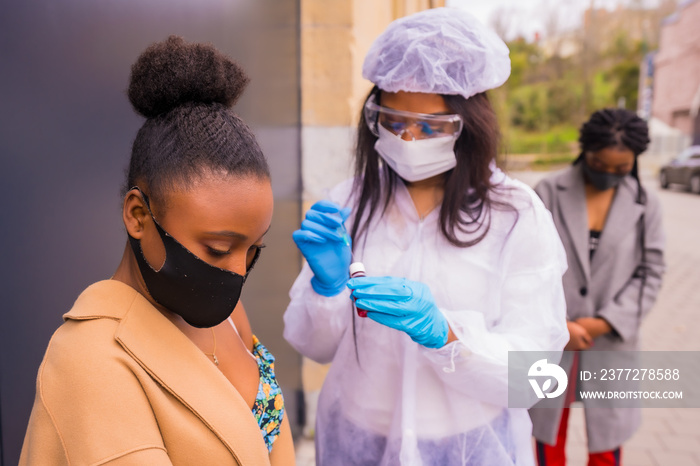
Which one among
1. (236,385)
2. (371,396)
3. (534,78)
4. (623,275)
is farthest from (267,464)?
(534,78)

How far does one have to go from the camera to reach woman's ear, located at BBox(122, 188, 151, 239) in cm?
97

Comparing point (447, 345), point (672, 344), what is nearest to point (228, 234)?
point (447, 345)

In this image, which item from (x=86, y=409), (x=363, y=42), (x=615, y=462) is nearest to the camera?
(x=86, y=409)

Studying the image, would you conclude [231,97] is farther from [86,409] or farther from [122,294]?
[86,409]

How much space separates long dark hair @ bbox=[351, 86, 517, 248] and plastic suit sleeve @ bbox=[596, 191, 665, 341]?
4.44ft

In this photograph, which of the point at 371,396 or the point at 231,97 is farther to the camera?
the point at 371,396

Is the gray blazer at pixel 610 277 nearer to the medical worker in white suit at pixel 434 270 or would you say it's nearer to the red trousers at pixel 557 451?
the red trousers at pixel 557 451

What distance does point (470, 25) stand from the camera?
1648 mm

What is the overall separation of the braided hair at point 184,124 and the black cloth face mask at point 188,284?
0.08 m

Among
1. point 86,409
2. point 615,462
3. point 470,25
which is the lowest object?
point 615,462

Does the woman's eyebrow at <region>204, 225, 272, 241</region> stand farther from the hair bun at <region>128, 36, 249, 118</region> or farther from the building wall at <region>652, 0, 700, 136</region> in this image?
the building wall at <region>652, 0, 700, 136</region>

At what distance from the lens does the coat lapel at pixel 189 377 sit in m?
→ 0.92

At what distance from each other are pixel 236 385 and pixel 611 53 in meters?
35.8

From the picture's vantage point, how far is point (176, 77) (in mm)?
976
